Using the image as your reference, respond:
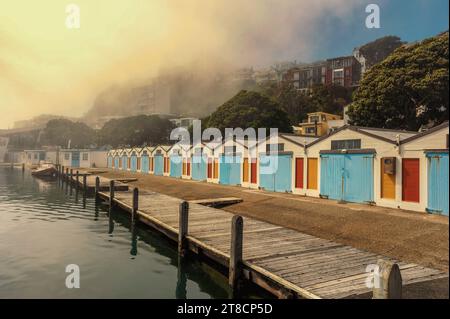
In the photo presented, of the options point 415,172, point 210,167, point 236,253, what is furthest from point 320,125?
point 236,253

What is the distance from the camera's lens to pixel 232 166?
35.6 metres

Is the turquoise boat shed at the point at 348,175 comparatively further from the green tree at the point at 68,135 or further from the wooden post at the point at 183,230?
the green tree at the point at 68,135

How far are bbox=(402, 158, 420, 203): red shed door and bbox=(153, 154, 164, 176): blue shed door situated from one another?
40038 millimetres

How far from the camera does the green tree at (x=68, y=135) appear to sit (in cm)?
13412

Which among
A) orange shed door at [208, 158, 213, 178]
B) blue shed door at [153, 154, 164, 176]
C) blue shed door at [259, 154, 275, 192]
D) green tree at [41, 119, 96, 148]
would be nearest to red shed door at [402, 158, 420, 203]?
blue shed door at [259, 154, 275, 192]

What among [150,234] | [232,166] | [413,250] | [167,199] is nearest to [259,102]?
[232,166]

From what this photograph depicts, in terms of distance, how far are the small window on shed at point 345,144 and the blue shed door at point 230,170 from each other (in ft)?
41.4

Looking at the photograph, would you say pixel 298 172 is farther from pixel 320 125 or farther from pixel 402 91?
pixel 320 125

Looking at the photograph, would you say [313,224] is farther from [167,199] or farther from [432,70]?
[432,70]

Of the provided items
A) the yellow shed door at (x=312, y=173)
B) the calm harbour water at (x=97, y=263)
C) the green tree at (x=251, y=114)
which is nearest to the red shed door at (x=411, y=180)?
the yellow shed door at (x=312, y=173)

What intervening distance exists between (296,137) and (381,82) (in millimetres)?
19237

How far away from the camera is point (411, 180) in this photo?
18.0 metres

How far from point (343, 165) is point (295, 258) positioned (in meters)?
13.8

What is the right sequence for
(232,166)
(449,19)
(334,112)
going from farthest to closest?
(334,112)
(232,166)
(449,19)
